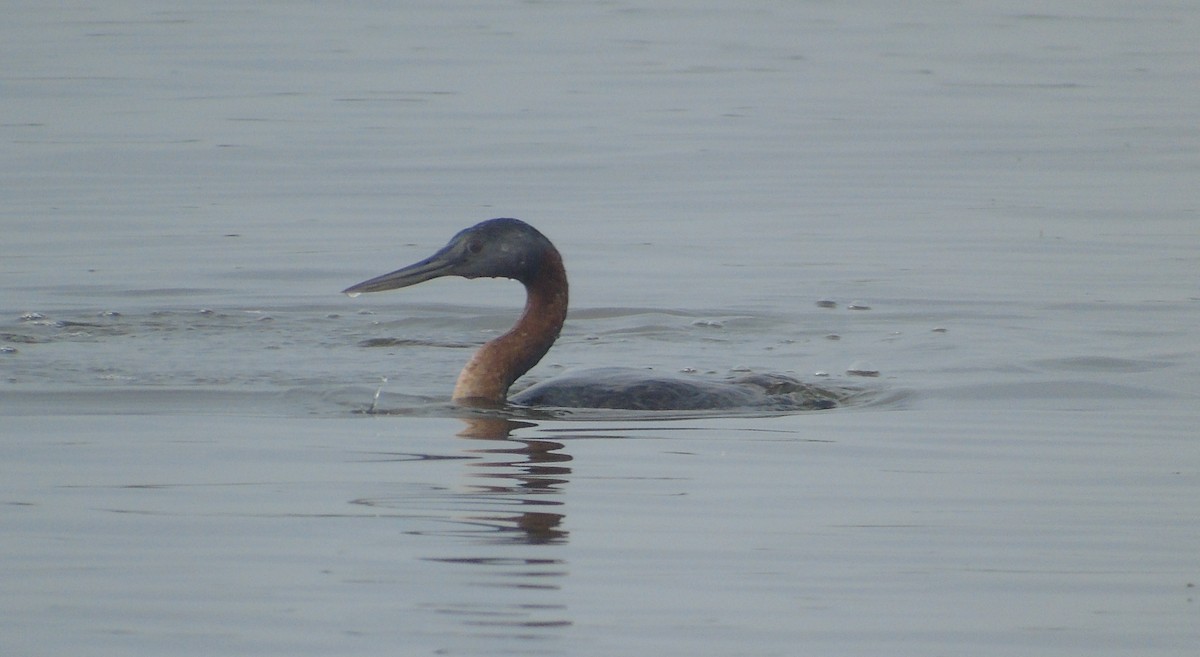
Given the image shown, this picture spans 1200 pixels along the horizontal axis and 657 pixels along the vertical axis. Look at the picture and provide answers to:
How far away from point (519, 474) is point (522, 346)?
6.72ft

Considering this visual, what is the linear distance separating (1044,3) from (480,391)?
29.8m

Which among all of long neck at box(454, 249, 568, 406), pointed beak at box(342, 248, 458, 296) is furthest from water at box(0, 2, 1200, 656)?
pointed beak at box(342, 248, 458, 296)

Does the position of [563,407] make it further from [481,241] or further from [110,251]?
[110,251]

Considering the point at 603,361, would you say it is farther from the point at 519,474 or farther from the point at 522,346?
the point at 519,474

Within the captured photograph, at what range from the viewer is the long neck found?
29.0ft

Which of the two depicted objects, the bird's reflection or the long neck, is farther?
the long neck

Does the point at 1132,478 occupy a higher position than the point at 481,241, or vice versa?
the point at 481,241

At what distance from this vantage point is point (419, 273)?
29.3 feet

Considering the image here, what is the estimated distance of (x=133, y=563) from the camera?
559 centimetres

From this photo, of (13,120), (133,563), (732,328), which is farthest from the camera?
(13,120)

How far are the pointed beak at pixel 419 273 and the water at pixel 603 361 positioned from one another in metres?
0.49

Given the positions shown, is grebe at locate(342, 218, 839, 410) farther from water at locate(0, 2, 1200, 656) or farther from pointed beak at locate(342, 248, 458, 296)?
water at locate(0, 2, 1200, 656)

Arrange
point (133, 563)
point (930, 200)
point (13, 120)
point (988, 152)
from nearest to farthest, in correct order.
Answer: point (133, 563) < point (930, 200) < point (988, 152) < point (13, 120)

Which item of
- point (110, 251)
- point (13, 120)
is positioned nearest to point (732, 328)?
point (110, 251)
